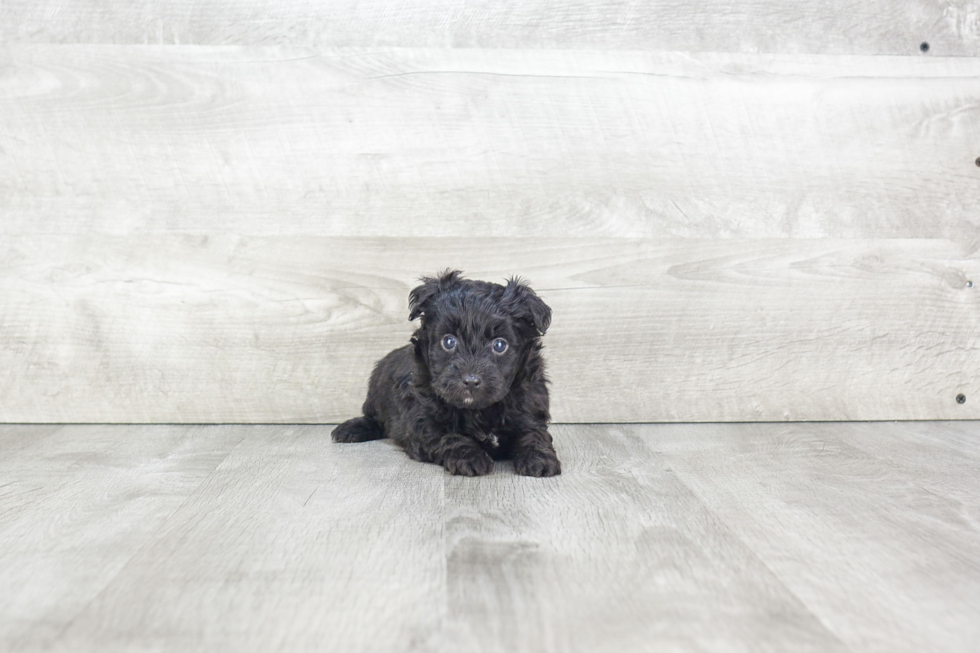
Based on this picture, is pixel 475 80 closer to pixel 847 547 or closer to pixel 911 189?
pixel 911 189

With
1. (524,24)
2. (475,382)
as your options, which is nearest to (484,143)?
(524,24)

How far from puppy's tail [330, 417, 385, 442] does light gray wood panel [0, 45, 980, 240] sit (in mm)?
713

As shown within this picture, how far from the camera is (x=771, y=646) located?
1.22m

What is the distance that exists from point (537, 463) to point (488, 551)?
2.34 ft

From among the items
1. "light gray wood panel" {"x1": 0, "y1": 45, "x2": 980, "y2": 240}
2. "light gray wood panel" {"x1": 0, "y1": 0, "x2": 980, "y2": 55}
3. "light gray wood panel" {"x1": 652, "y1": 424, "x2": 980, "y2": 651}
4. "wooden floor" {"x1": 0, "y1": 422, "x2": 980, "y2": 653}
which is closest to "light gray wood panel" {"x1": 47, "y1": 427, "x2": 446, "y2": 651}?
"wooden floor" {"x1": 0, "y1": 422, "x2": 980, "y2": 653}

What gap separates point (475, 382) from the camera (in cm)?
236

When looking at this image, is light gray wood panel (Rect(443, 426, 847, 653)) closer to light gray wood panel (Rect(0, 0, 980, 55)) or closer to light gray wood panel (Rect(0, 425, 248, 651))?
light gray wood panel (Rect(0, 425, 248, 651))

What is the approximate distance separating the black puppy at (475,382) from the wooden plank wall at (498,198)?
539mm

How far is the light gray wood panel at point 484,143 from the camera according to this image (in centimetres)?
304

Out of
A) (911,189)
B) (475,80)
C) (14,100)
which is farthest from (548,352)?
(14,100)

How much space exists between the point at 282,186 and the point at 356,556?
6.05 feet

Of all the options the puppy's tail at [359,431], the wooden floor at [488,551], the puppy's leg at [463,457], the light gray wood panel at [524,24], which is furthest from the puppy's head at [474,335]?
the light gray wood panel at [524,24]

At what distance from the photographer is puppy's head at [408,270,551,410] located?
2389 millimetres

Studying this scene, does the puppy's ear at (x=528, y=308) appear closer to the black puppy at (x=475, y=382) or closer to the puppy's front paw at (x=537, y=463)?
the black puppy at (x=475, y=382)
